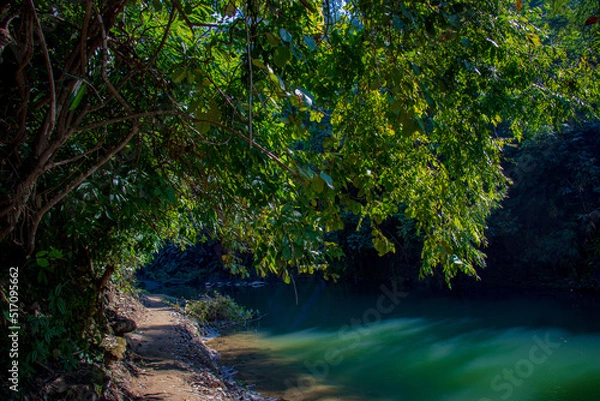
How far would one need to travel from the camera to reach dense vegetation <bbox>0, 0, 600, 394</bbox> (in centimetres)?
230

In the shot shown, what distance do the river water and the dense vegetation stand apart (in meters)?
3.77

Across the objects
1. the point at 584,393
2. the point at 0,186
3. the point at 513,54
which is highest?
the point at 513,54

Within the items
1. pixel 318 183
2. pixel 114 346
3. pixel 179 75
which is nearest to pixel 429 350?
pixel 114 346

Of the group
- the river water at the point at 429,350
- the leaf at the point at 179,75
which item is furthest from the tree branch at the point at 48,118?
the river water at the point at 429,350

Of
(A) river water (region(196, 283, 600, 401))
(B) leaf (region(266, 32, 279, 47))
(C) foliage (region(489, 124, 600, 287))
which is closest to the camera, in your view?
(B) leaf (region(266, 32, 279, 47))

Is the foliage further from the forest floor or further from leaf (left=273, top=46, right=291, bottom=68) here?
leaf (left=273, top=46, right=291, bottom=68)

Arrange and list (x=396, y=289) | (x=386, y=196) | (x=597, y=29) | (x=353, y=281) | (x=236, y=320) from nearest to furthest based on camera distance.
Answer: (x=386, y=196), (x=597, y=29), (x=236, y=320), (x=396, y=289), (x=353, y=281)

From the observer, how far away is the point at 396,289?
669 inches

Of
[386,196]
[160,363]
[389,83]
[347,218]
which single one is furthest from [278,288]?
[389,83]

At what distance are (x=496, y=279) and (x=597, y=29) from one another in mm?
13754

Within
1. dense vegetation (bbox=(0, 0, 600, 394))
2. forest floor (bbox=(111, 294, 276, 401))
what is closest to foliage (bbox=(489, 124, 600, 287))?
forest floor (bbox=(111, 294, 276, 401))

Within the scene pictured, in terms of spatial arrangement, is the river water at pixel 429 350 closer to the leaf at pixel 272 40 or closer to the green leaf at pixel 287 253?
the green leaf at pixel 287 253

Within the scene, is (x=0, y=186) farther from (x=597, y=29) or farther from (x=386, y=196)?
(x=597, y=29)

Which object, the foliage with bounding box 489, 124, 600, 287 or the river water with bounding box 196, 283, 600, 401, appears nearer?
the river water with bounding box 196, 283, 600, 401
